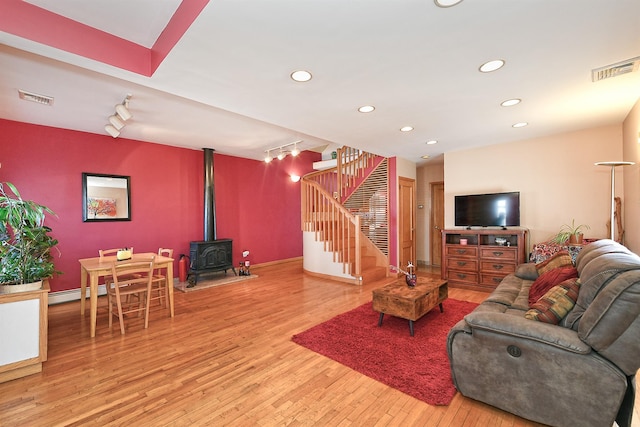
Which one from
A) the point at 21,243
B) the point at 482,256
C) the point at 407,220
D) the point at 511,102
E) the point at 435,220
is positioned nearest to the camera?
the point at 21,243

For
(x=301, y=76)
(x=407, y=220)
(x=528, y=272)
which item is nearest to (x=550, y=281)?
(x=528, y=272)

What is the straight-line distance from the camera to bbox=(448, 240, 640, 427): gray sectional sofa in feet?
4.86

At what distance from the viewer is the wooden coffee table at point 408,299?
2906 mm

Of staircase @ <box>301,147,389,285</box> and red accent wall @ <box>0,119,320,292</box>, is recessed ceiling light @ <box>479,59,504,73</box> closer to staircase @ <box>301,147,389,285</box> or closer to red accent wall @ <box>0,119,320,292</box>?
staircase @ <box>301,147,389,285</box>

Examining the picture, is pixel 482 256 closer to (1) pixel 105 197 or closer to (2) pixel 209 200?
(2) pixel 209 200

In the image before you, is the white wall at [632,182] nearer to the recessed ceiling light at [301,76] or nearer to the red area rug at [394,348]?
the red area rug at [394,348]

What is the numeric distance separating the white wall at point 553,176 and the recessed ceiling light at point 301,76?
3.99 meters

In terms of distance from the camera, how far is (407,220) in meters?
6.17

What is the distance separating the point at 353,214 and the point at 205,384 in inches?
159

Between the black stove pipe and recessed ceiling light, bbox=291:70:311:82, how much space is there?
3.70 meters

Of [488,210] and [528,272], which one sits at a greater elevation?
[488,210]

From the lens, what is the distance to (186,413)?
186 centimetres

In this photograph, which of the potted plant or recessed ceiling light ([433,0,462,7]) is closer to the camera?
recessed ceiling light ([433,0,462,7])

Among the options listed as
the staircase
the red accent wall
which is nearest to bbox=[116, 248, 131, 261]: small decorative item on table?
the red accent wall
